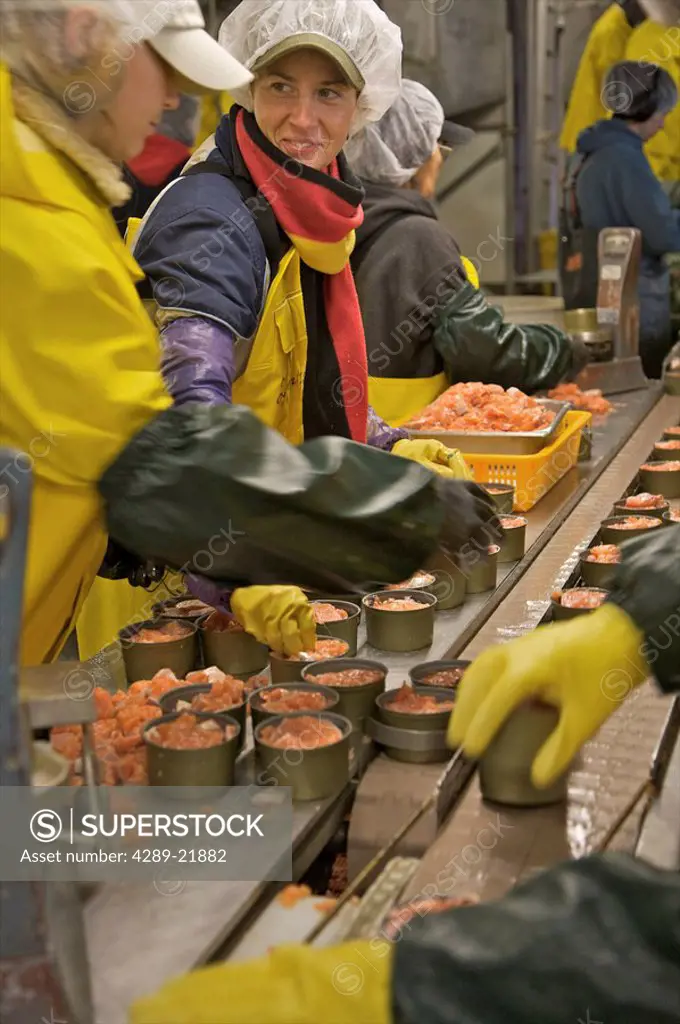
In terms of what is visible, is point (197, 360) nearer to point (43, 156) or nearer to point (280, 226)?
point (280, 226)

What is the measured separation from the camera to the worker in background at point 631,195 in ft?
21.5

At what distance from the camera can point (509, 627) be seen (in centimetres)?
241

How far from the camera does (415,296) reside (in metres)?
4.22

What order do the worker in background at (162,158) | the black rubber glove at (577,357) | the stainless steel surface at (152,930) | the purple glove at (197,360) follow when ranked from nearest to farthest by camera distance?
the stainless steel surface at (152,930), the purple glove at (197,360), the black rubber glove at (577,357), the worker in background at (162,158)

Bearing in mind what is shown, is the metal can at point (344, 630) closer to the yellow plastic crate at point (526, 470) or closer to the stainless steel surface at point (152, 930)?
the stainless steel surface at point (152, 930)

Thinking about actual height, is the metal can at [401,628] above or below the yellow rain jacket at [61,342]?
below

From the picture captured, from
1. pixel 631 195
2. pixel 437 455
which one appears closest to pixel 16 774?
pixel 437 455

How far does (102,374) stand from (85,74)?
427 millimetres

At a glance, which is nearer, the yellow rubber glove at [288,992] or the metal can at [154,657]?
the yellow rubber glove at [288,992]

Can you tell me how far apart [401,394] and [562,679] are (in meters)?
2.94

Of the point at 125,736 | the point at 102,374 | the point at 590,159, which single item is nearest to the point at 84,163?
the point at 102,374

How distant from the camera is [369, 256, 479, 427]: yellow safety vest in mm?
4402

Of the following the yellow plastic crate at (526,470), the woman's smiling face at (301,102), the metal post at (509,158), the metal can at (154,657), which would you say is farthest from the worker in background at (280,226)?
the metal post at (509,158)

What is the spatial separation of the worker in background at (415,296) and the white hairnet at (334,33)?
1.28 metres
